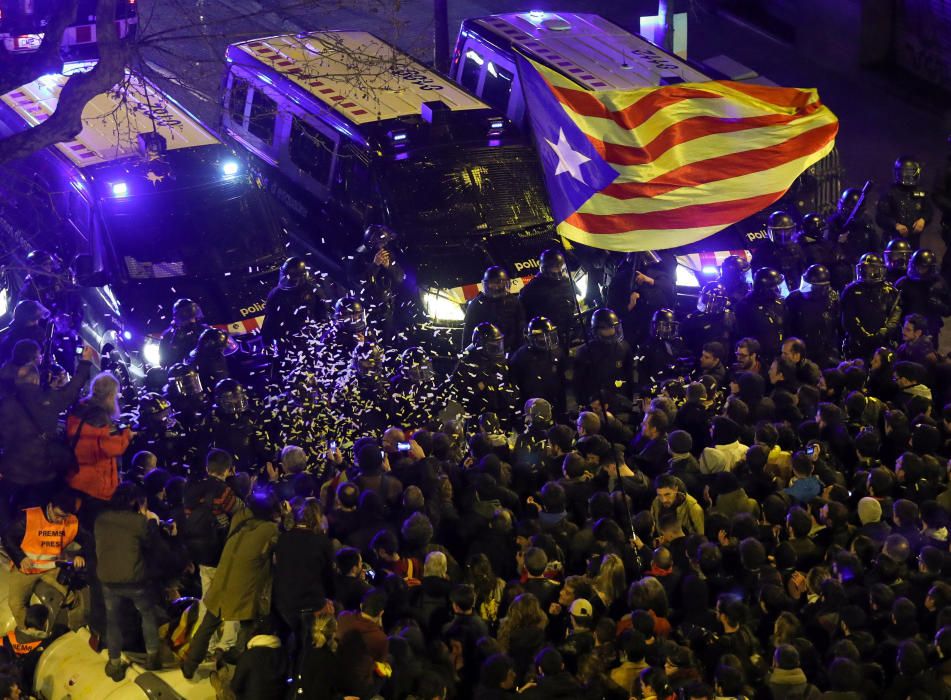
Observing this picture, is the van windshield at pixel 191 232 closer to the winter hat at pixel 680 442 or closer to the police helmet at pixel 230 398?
the police helmet at pixel 230 398

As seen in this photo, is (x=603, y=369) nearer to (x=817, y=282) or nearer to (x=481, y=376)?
(x=481, y=376)

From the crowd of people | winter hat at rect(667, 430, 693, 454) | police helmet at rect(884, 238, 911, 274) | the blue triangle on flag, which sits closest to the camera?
the crowd of people

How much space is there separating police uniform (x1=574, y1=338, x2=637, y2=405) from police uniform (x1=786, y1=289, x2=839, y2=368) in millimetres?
1769

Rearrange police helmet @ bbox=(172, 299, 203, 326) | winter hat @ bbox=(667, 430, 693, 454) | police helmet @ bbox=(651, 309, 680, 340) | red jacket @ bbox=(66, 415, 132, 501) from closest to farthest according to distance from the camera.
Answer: winter hat @ bbox=(667, 430, 693, 454)
red jacket @ bbox=(66, 415, 132, 501)
police helmet @ bbox=(651, 309, 680, 340)
police helmet @ bbox=(172, 299, 203, 326)

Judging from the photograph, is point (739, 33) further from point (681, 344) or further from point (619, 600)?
point (619, 600)

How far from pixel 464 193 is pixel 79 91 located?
4.49 m

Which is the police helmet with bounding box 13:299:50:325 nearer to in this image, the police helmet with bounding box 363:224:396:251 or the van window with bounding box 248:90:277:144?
the police helmet with bounding box 363:224:396:251

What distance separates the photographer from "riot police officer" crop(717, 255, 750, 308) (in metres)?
13.9

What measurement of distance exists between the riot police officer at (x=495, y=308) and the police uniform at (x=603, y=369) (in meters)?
0.89

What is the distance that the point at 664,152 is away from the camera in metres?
11.1

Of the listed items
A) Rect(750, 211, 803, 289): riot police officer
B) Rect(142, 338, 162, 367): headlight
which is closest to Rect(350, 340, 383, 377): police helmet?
Rect(142, 338, 162, 367): headlight

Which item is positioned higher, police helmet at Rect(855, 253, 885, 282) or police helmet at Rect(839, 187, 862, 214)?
police helmet at Rect(855, 253, 885, 282)

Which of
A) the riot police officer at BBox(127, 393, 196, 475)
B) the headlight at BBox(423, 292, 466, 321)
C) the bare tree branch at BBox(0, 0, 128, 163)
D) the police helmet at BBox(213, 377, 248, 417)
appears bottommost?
the headlight at BBox(423, 292, 466, 321)

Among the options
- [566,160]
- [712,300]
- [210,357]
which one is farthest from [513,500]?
[712,300]
